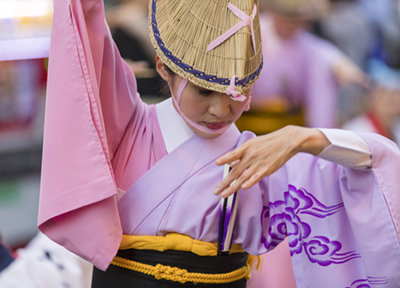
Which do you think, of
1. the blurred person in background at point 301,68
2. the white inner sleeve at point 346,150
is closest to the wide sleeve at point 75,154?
the white inner sleeve at point 346,150

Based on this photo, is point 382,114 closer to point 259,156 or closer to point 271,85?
point 271,85

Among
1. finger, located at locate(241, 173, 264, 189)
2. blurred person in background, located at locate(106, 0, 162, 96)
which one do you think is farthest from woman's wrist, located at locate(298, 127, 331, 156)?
blurred person in background, located at locate(106, 0, 162, 96)

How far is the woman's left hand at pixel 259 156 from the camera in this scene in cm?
98

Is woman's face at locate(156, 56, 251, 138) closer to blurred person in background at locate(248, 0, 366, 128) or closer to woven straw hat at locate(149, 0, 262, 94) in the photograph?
woven straw hat at locate(149, 0, 262, 94)

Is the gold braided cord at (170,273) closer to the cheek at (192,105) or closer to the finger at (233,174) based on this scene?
the finger at (233,174)

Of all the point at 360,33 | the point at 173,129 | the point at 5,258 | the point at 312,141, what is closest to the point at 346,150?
the point at 312,141

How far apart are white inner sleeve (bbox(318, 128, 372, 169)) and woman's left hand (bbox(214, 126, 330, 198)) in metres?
0.06

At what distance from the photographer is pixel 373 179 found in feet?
3.61

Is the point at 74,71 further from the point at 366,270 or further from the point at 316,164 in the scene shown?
the point at 366,270

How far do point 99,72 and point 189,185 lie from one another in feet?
1.08

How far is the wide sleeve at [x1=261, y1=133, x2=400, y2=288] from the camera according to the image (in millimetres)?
1089

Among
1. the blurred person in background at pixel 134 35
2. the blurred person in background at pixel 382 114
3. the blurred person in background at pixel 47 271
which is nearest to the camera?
the blurred person in background at pixel 47 271

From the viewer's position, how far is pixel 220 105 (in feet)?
3.42

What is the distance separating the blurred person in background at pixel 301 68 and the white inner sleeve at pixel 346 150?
227 centimetres
